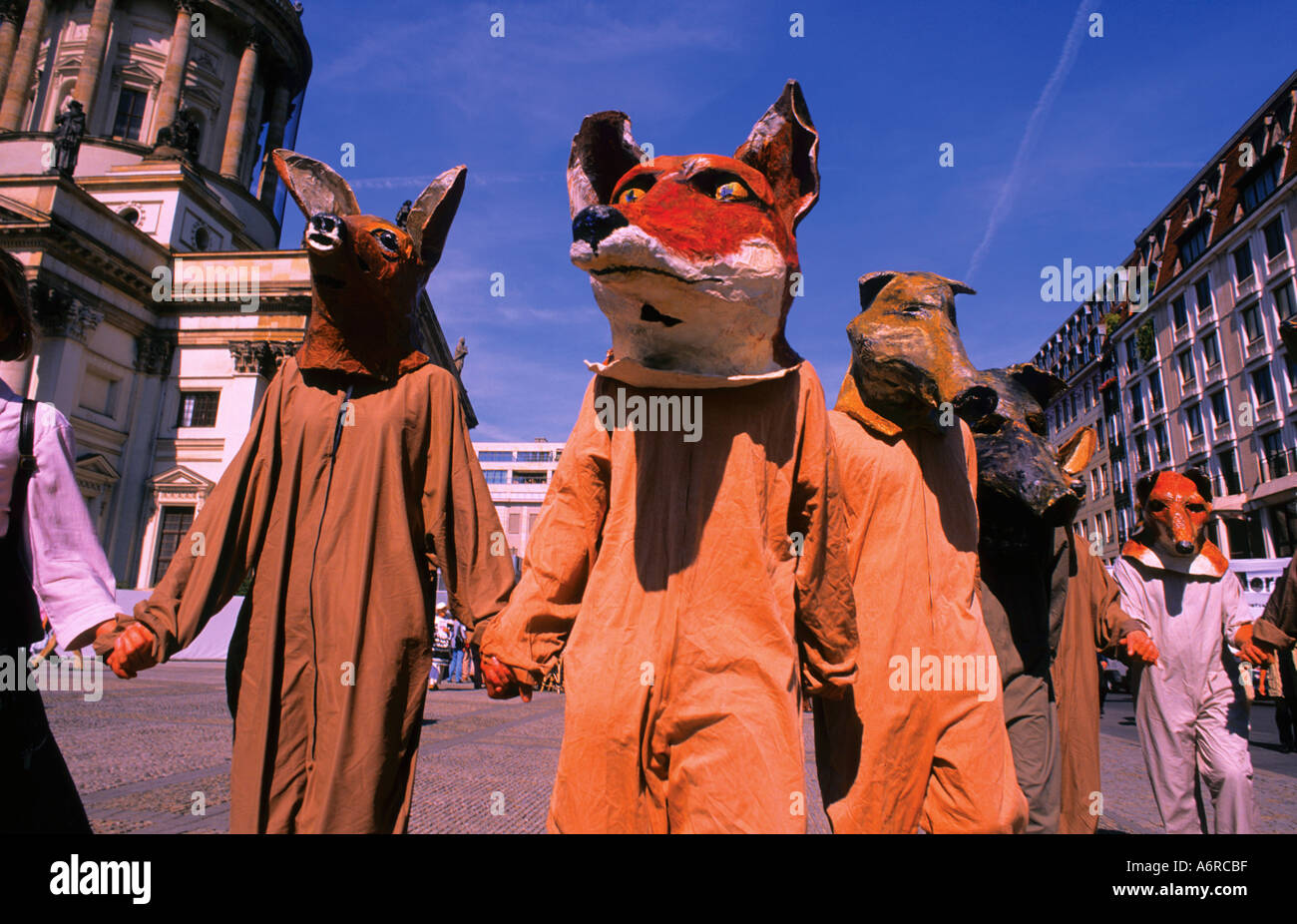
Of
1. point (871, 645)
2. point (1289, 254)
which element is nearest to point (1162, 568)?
point (871, 645)

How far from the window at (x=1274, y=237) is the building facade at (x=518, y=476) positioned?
144 ft

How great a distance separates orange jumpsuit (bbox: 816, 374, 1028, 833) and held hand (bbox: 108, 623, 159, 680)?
2157mm

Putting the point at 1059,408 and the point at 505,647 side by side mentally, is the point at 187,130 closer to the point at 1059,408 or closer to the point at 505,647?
the point at 505,647

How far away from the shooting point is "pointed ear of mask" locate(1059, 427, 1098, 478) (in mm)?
3654

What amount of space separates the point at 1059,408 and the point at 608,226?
2138 inches

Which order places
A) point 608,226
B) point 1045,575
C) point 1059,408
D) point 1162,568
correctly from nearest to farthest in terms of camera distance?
point 608,226 < point 1045,575 < point 1162,568 < point 1059,408

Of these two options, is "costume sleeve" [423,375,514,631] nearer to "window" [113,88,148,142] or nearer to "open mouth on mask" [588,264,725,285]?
"open mouth on mask" [588,264,725,285]

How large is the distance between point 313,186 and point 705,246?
2.01 m

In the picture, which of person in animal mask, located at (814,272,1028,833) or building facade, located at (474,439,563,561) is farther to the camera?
building facade, located at (474,439,563,561)

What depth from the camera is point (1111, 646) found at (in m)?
4.46

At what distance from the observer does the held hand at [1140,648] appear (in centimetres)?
410

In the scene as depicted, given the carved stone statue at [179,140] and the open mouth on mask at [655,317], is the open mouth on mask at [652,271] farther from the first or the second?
the carved stone statue at [179,140]

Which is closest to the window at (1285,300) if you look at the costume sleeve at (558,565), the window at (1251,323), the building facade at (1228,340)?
the building facade at (1228,340)

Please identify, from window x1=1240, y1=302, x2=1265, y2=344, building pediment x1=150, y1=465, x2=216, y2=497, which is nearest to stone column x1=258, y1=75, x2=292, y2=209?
building pediment x1=150, y1=465, x2=216, y2=497
